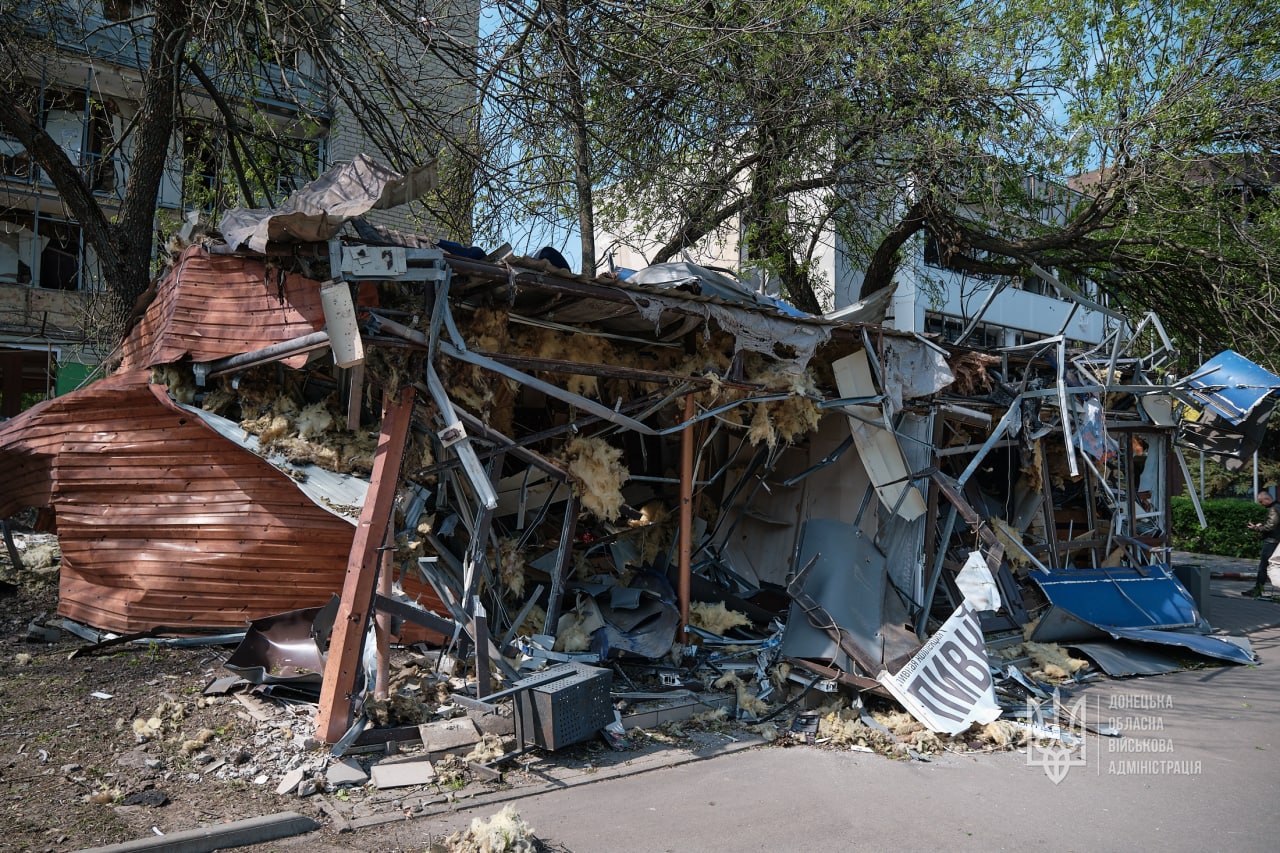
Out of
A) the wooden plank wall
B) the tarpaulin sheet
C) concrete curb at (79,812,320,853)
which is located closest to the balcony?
the wooden plank wall

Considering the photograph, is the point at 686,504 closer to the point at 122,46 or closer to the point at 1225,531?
the point at 122,46

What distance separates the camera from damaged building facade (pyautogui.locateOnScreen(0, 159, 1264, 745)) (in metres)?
5.80

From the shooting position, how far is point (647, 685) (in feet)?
22.7

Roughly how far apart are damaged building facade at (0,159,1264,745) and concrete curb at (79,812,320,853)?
909 mm

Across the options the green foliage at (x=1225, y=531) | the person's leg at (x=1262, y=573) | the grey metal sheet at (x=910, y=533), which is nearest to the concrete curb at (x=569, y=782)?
the grey metal sheet at (x=910, y=533)

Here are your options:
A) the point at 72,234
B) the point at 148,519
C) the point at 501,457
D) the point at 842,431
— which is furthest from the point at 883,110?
the point at 72,234

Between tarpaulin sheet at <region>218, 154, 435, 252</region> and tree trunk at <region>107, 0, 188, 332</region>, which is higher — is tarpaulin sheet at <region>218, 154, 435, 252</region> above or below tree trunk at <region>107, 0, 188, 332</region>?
below

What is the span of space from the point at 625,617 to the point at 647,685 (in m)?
0.68

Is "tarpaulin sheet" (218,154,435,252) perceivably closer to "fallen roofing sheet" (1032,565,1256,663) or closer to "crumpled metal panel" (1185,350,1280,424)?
"fallen roofing sheet" (1032,565,1256,663)

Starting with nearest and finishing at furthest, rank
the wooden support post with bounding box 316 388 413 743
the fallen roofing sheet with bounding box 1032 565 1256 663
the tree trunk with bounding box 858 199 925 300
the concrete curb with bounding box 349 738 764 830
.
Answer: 1. the concrete curb with bounding box 349 738 764 830
2. the wooden support post with bounding box 316 388 413 743
3. the fallen roofing sheet with bounding box 1032 565 1256 663
4. the tree trunk with bounding box 858 199 925 300

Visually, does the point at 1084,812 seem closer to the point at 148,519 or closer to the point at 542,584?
the point at 542,584

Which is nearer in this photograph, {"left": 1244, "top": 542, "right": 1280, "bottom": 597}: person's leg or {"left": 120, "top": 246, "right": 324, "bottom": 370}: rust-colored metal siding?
{"left": 120, "top": 246, "right": 324, "bottom": 370}: rust-colored metal siding

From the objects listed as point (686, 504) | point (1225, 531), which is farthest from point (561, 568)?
point (1225, 531)

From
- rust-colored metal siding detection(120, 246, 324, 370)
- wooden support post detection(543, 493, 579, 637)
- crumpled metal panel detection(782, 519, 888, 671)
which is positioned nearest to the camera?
rust-colored metal siding detection(120, 246, 324, 370)
